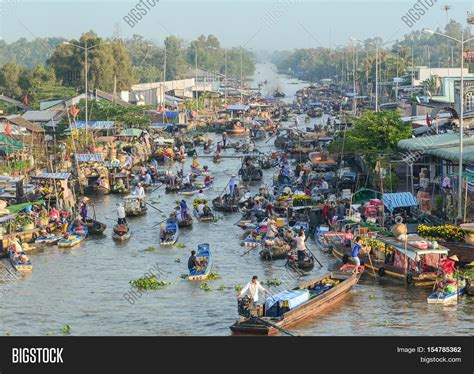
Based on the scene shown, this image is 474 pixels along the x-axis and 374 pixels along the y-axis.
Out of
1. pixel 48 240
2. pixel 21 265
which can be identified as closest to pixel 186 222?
pixel 48 240

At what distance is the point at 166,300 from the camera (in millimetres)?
28859

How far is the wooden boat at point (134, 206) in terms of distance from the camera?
4288 centimetres

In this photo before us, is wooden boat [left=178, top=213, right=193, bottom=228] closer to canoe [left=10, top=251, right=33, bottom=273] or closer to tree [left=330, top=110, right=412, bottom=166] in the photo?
canoe [left=10, top=251, right=33, bottom=273]

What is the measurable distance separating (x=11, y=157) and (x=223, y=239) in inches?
734

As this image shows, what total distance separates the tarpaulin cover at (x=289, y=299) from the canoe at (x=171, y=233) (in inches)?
468

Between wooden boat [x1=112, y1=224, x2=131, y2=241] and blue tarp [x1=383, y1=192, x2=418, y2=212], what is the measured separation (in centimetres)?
1049

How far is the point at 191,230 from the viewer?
39844 mm

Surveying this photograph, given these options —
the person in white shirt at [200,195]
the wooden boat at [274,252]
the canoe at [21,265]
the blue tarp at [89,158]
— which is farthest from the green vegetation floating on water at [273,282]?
the blue tarp at [89,158]

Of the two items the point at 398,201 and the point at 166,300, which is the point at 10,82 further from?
the point at 166,300

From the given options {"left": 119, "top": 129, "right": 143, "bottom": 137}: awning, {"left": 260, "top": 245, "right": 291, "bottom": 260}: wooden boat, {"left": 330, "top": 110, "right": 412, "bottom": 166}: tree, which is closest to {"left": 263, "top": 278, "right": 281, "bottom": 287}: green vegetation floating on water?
{"left": 260, "top": 245, "right": 291, "bottom": 260}: wooden boat

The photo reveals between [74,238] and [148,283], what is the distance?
7.22 meters

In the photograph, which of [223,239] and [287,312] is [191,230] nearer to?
[223,239]

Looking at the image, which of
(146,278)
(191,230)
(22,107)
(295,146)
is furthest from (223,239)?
(22,107)

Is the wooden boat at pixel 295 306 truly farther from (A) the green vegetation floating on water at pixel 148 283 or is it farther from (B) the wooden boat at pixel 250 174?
(B) the wooden boat at pixel 250 174
